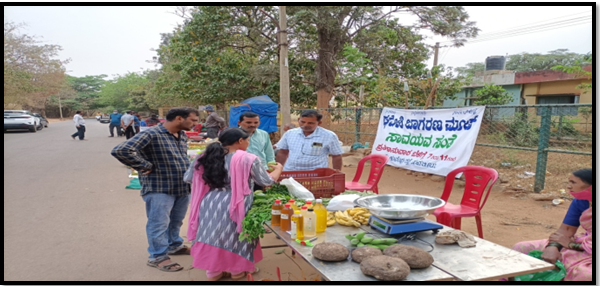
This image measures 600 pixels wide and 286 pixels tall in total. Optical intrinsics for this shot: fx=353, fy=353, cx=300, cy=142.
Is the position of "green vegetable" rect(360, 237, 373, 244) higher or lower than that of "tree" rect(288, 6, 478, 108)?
lower

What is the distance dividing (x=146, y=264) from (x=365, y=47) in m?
11.8

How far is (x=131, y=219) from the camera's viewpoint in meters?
5.24

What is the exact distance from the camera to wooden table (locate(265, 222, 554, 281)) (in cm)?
185

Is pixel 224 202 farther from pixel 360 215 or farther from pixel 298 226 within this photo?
pixel 360 215

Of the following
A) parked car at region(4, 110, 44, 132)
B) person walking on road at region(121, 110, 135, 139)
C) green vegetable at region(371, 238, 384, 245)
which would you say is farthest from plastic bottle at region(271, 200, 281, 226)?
parked car at region(4, 110, 44, 132)

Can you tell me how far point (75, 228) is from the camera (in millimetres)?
4836

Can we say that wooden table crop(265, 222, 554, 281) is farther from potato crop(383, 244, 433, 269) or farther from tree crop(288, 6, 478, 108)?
tree crop(288, 6, 478, 108)

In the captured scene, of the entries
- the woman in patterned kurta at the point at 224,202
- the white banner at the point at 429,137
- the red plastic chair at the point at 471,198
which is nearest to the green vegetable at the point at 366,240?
the woman in patterned kurta at the point at 224,202

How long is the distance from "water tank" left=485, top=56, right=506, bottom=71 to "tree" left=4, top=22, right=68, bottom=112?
3128cm

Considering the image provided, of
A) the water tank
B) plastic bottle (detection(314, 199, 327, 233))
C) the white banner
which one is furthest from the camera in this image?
the water tank

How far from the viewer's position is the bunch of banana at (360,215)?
8.79 ft

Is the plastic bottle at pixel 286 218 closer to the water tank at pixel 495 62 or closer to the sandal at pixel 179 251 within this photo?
the sandal at pixel 179 251

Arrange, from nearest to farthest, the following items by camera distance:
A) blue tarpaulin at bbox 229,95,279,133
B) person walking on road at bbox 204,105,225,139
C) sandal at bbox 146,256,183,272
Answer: sandal at bbox 146,256,183,272 < person walking on road at bbox 204,105,225,139 < blue tarpaulin at bbox 229,95,279,133

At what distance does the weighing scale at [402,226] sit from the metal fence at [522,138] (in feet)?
14.8
